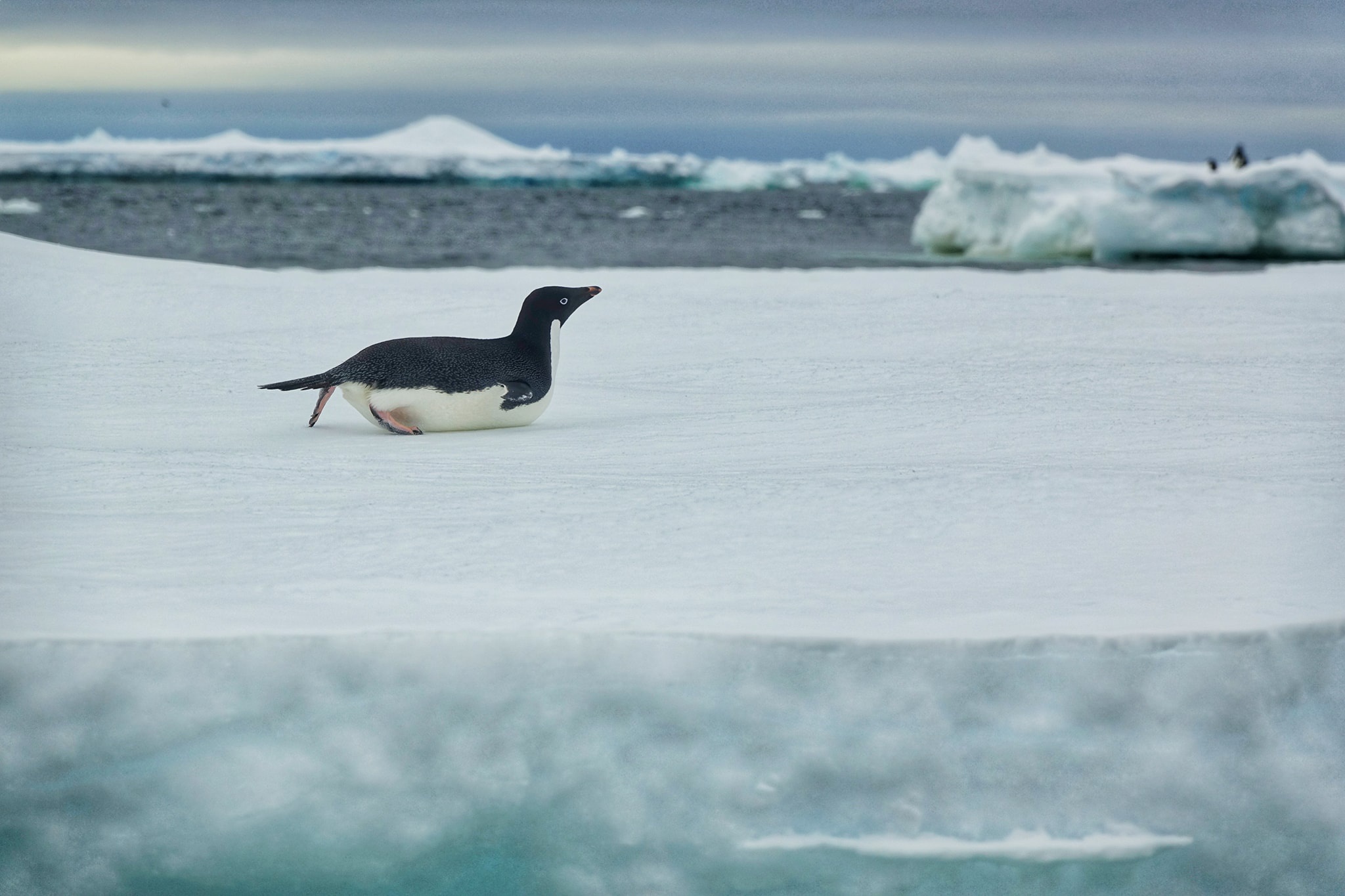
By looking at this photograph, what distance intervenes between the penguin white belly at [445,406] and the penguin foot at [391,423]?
0.01 meters

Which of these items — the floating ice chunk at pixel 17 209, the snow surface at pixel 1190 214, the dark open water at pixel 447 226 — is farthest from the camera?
the floating ice chunk at pixel 17 209

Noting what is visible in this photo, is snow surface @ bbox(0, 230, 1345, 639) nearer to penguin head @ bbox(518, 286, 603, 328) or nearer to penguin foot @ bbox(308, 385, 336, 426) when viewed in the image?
penguin foot @ bbox(308, 385, 336, 426)

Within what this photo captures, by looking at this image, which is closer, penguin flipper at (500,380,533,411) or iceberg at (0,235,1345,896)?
iceberg at (0,235,1345,896)

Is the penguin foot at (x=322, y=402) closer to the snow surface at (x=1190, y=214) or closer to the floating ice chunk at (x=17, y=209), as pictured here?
the snow surface at (x=1190, y=214)

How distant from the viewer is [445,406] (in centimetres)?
426

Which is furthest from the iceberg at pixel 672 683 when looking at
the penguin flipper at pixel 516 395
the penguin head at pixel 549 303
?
the penguin head at pixel 549 303

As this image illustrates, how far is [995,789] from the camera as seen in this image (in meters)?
2.27

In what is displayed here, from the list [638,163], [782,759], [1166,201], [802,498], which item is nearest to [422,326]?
[802,498]

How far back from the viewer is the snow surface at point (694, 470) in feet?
8.40

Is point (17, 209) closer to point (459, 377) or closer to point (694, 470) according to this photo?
point (459, 377)

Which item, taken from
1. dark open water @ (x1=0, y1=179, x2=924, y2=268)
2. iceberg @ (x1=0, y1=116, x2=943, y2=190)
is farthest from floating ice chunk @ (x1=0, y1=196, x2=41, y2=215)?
iceberg @ (x1=0, y1=116, x2=943, y2=190)

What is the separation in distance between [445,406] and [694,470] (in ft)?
2.91

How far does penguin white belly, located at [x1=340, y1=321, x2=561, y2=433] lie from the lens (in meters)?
4.19

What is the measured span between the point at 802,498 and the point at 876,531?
373 millimetres
